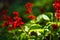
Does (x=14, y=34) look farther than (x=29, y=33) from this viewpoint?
Yes

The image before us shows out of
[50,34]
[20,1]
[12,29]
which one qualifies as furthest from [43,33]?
[20,1]

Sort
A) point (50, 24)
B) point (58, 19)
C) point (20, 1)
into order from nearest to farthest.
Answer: point (50, 24) → point (58, 19) → point (20, 1)

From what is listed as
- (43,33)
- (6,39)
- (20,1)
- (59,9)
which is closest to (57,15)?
(59,9)

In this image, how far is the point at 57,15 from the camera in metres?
3.22

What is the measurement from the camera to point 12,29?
3.59 m

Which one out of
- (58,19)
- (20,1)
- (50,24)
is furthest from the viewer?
(20,1)

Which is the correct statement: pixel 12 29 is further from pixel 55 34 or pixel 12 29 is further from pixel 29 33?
pixel 55 34

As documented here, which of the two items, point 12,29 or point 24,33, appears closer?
point 24,33

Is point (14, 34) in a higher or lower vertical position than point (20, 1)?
lower

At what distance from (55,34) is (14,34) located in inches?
24.5

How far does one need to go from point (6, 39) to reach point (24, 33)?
46 cm

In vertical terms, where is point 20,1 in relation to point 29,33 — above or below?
above

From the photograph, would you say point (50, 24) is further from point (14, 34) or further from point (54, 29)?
point (14, 34)

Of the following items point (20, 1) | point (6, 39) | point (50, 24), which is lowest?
point (6, 39)
